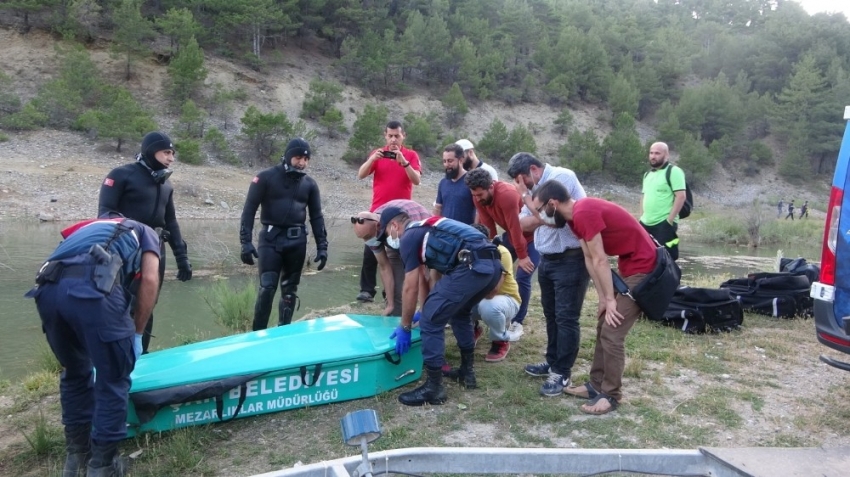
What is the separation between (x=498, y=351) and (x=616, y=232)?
1.64m

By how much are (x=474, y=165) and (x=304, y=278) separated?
6503 mm

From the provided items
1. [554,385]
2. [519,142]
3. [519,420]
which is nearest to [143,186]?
[519,420]

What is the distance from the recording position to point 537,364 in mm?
5027

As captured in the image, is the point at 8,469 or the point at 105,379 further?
the point at 8,469

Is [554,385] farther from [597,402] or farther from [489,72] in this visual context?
[489,72]

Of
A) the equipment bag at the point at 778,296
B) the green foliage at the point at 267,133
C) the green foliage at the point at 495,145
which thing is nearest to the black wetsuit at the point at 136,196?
the equipment bag at the point at 778,296

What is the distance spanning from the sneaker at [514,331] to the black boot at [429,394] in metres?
1.36

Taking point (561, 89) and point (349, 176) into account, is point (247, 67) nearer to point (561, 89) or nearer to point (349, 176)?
point (349, 176)

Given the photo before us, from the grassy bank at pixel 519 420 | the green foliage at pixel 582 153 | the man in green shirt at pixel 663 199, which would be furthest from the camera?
the green foliage at pixel 582 153

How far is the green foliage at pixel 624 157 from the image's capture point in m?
39.7

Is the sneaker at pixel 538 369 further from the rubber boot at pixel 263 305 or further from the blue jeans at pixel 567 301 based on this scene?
the rubber boot at pixel 263 305

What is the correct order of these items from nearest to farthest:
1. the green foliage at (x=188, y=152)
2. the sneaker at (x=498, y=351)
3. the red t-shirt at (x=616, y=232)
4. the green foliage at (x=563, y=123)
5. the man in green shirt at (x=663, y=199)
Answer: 1. the red t-shirt at (x=616, y=232)
2. the sneaker at (x=498, y=351)
3. the man in green shirt at (x=663, y=199)
4. the green foliage at (x=188, y=152)
5. the green foliage at (x=563, y=123)

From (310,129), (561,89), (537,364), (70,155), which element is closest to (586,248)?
(537,364)

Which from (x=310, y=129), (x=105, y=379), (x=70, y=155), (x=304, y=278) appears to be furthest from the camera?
(x=310, y=129)
